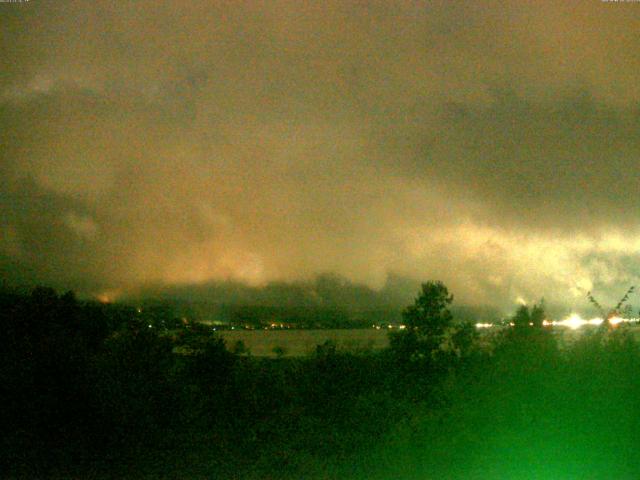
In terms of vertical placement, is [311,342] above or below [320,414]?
above

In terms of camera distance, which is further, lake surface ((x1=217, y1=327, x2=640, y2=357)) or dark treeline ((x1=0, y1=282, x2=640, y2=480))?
lake surface ((x1=217, y1=327, x2=640, y2=357))

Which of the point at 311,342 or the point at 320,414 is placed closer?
the point at 320,414

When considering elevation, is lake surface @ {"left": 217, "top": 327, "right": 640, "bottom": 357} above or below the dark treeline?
above

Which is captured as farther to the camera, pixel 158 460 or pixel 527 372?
pixel 527 372

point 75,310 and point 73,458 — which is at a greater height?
point 75,310

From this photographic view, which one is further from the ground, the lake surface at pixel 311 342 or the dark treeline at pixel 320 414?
the lake surface at pixel 311 342

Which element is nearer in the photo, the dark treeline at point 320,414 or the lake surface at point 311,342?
the dark treeline at point 320,414

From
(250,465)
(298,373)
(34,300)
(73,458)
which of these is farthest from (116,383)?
(34,300)

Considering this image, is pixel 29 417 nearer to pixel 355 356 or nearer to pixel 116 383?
pixel 116 383
